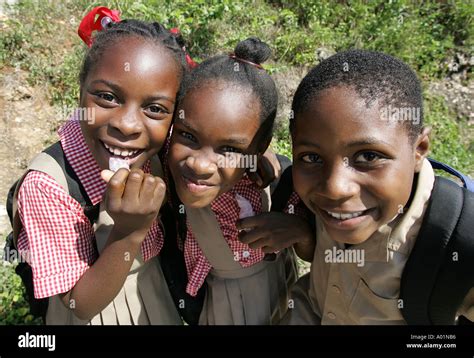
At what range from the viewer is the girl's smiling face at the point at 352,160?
1.26m

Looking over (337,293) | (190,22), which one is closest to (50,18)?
(190,22)

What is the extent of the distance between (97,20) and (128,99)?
0.49 metres

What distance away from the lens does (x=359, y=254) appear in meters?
1.51

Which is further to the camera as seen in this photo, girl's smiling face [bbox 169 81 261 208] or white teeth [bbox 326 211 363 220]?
girl's smiling face [bbox 169 81 261 208]

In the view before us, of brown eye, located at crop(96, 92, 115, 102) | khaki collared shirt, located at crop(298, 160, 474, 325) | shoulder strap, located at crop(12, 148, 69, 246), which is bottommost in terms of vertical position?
khaki collared shirt, located at crop(298, 160, 474, 325)

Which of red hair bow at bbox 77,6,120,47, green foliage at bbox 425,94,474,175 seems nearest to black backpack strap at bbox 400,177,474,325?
red hair bow at bbox 77,6,120,47

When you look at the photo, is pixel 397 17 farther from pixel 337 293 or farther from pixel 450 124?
pixel 337 293

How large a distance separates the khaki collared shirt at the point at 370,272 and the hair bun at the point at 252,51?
23.9 inches

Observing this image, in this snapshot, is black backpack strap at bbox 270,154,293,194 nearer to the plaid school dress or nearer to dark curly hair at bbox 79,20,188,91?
the plaid school dress

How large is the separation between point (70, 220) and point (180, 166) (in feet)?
1.23

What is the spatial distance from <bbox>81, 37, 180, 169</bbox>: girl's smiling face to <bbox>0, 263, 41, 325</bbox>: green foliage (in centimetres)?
139

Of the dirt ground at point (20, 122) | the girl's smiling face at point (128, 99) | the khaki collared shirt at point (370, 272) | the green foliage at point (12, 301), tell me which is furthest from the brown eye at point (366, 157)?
the dirt ground at point (20, 122)

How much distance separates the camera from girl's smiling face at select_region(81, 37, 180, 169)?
1.44 meters

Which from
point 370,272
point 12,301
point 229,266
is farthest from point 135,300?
point 12,301
